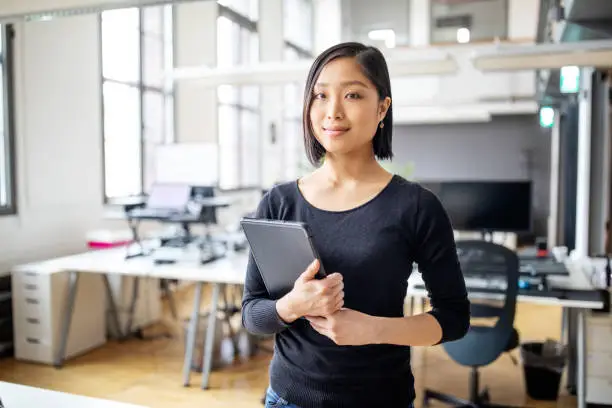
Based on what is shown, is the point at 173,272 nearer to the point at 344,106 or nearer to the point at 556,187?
the point at 344,106

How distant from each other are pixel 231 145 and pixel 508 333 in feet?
21.4

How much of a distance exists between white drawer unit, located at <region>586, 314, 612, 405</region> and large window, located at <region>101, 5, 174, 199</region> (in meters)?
4.49

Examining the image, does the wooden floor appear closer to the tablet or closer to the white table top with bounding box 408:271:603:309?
the white table top with bounding box 408:271:603:309

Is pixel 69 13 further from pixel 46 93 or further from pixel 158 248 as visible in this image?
pixel 46 93

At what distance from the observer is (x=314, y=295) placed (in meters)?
0.93

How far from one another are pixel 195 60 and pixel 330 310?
23.2 feet

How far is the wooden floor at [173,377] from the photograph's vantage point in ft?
11.9

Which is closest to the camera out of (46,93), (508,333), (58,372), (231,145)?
(508,333)

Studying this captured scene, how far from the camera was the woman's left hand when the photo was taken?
0.93 m

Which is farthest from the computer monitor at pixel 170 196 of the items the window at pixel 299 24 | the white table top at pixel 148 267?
the window at pixel 299 24

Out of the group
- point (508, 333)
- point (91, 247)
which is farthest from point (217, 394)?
point (91, 247)

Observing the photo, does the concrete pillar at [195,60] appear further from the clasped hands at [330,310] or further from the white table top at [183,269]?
the clasped hands at [330,310]

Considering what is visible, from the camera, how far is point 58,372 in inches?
160

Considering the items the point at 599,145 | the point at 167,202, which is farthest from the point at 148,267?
the point at 599,145
